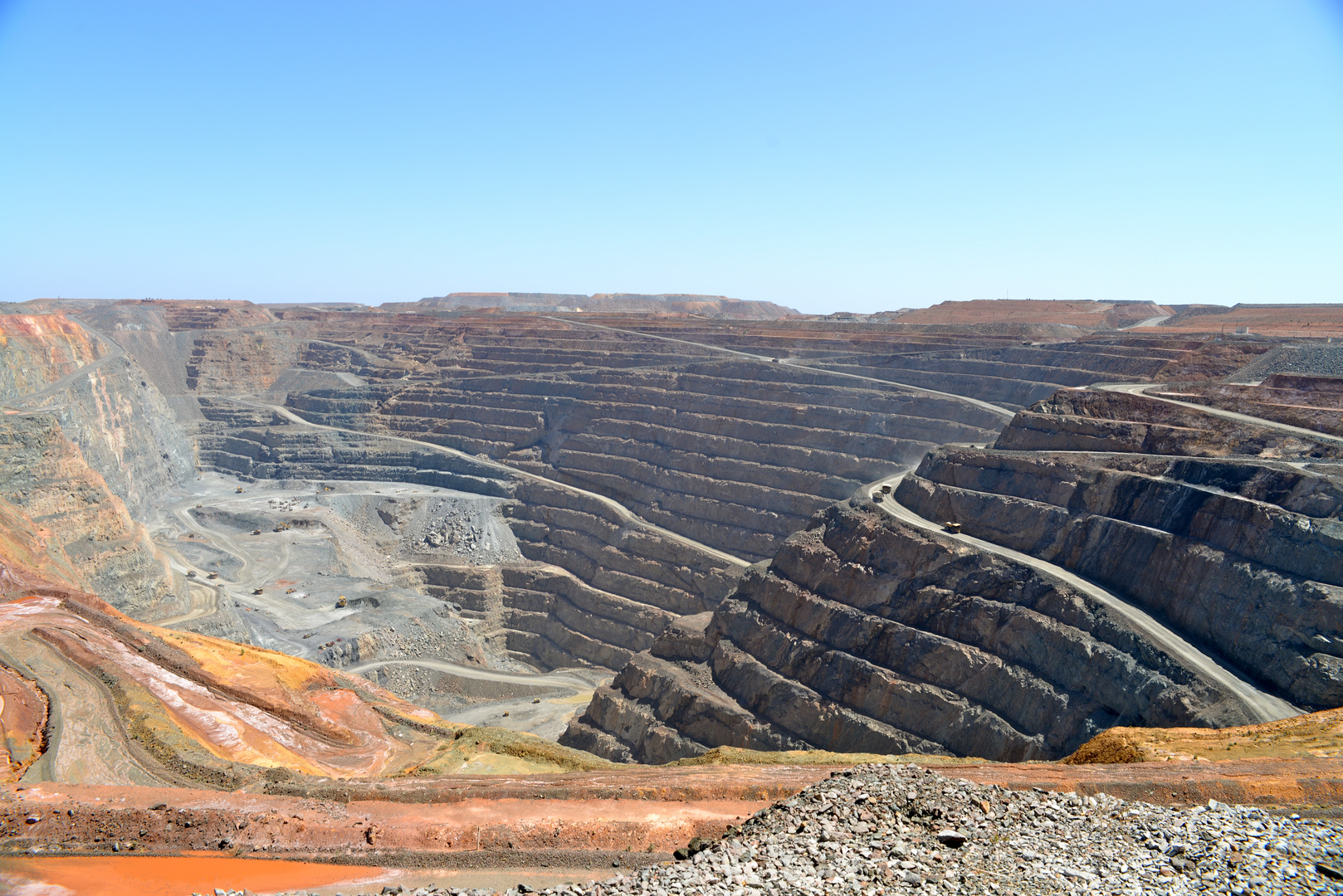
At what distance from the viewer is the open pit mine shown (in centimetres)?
1812

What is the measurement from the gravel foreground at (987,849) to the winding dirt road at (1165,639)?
46.8 feet

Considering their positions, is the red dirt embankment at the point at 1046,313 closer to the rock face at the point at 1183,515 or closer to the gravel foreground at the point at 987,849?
the rock face at the point at 1183,515

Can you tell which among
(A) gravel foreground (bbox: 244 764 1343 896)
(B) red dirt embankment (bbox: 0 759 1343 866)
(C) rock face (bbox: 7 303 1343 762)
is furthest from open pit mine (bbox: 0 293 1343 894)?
(A) gravel foreground (bbox: 244 764 1343 896)

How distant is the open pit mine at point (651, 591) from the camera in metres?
18.1

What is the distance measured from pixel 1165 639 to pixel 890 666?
11259 mm

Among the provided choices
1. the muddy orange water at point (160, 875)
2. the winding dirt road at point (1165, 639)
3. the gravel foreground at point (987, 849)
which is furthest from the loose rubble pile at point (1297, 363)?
the muddy orange water at point (160, 875)

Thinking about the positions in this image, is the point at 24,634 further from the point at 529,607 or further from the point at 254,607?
the point at 529,607

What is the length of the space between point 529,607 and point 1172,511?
51453mm

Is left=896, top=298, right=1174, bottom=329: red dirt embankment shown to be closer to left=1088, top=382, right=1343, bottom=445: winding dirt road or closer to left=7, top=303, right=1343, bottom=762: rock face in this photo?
left=7, top=303, right=1343, bottom=762: rock face

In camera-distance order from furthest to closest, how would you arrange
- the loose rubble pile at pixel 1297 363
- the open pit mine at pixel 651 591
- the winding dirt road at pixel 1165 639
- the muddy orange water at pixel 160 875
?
the loose rubble pile at pixel 1297 363, the winding dirt road at pixel 1165 639, the open pit mine at pixel 651 591, the muddy orange water at pixel 160 875

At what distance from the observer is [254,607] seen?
56.2 m

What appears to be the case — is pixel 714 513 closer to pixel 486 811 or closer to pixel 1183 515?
pixel 1183 515

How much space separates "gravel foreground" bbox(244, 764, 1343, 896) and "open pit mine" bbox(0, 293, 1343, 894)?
540mm

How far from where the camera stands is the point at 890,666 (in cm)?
3625
